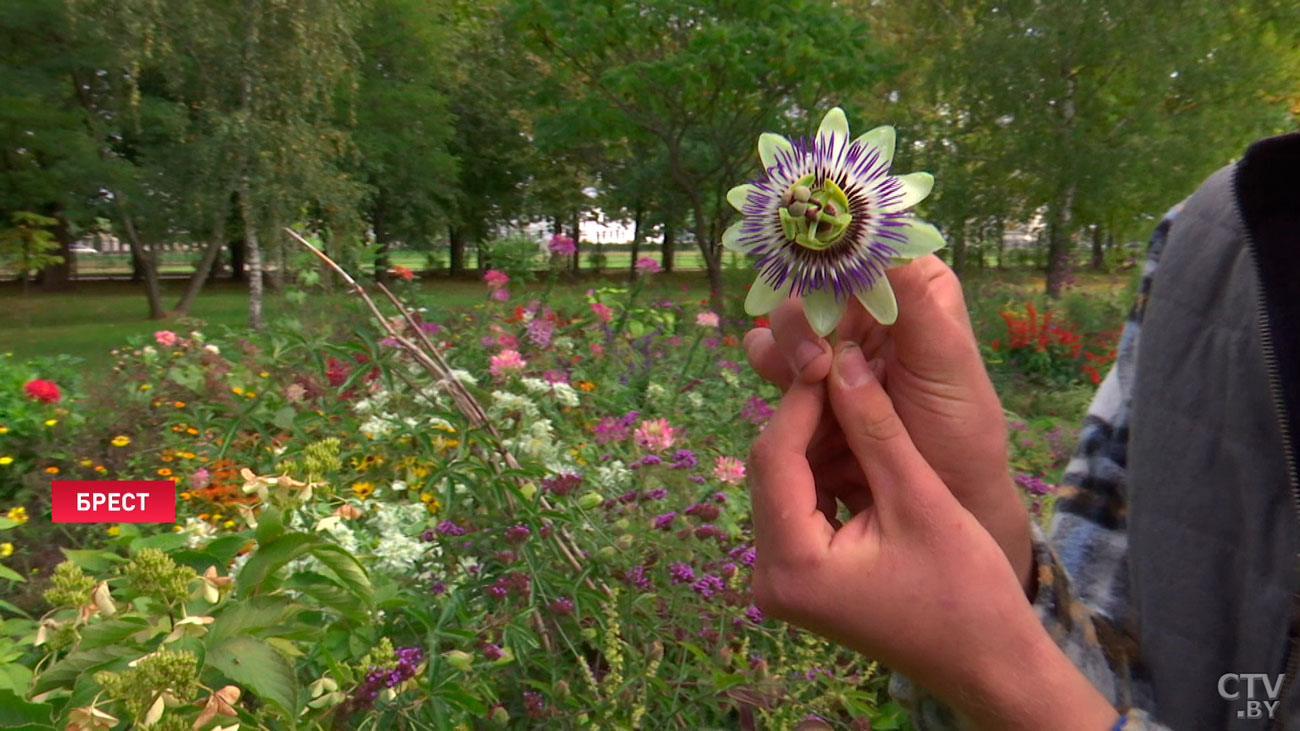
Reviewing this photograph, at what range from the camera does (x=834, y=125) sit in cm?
77

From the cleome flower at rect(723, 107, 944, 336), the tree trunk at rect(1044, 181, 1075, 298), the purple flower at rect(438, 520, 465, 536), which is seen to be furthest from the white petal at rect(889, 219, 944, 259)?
the tree trunk at rect(1044, 181, 1075, 298)

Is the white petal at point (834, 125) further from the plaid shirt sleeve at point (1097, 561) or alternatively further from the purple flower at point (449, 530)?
the purple flower at point (449, 530)

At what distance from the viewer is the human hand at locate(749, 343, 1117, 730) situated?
68 cm

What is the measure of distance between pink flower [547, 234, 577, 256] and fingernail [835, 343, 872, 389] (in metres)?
3.20

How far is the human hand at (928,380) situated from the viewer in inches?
28.0

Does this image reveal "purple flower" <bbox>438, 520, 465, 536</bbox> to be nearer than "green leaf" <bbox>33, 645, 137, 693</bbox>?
No

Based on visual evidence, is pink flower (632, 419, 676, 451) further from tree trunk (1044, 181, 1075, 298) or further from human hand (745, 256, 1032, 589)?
tree trunk (1044, 181, 1075, 298)

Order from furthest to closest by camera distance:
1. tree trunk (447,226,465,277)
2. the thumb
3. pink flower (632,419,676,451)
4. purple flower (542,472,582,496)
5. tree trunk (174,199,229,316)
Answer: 1. tree trunk (447,226,465,277)
2. tree trunk (174,199,229,316)
3. pink flower (632,419,676,451)
4. purple flower (542,472,582,496)
5. the thumb

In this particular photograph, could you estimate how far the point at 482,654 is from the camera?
5.03ft

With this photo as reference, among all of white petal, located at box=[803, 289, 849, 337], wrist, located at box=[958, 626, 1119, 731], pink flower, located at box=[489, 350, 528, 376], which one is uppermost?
white petal, located at box=[803, 289, 849, 337]

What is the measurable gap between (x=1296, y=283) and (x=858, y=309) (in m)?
0.36

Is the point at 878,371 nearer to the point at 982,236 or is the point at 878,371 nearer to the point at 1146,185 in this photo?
the point at 1146,185

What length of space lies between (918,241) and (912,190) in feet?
0.17

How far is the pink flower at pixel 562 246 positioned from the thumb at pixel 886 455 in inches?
127
